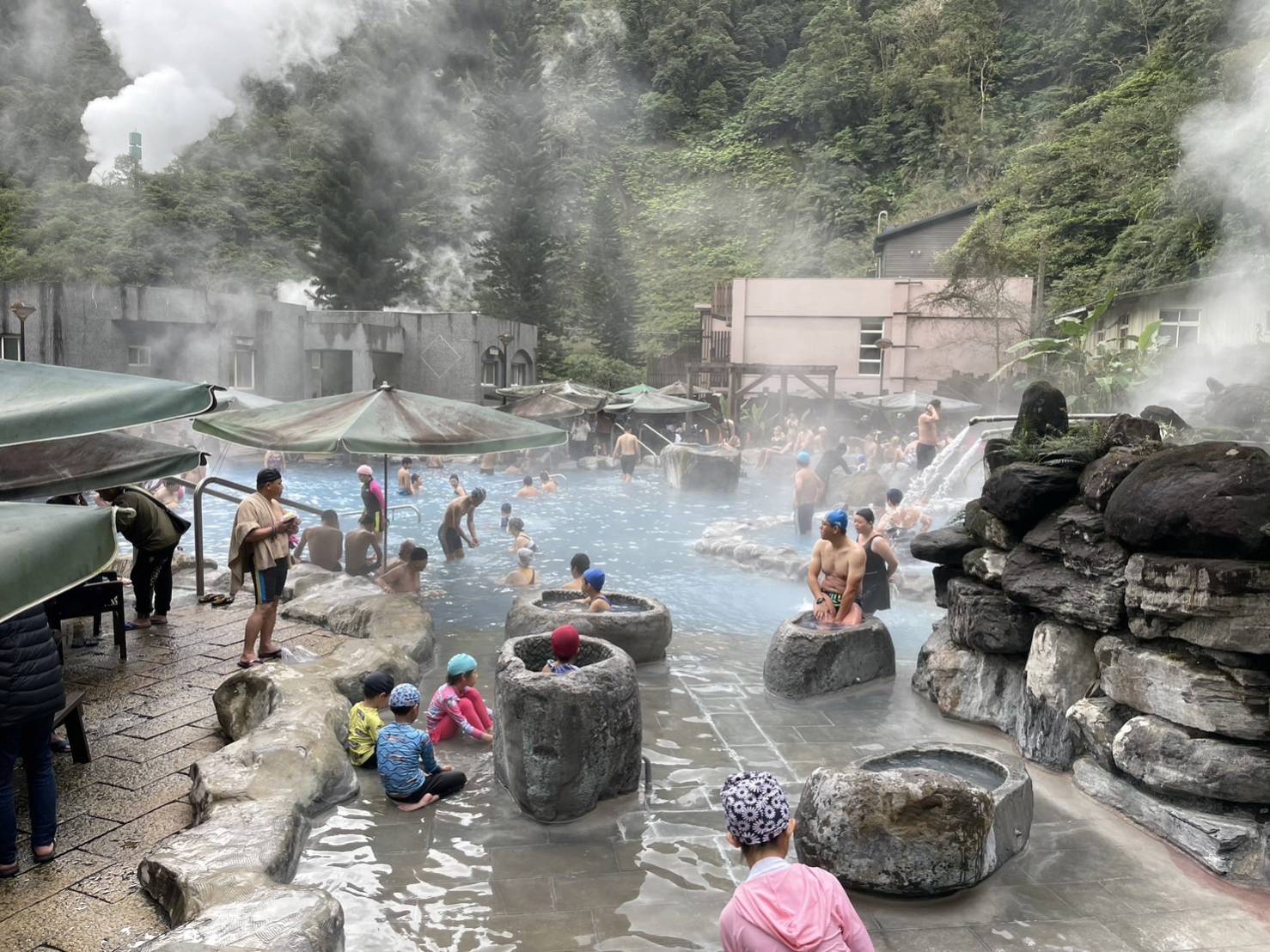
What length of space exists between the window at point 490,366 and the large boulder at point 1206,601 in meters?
26.3

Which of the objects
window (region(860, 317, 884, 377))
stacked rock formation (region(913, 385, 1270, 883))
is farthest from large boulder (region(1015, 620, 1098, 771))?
window (region(860, 317, 884, 377))

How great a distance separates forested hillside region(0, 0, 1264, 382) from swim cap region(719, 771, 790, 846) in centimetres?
2507

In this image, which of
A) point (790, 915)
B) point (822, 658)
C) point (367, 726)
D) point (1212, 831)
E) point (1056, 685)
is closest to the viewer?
point (790, 915)

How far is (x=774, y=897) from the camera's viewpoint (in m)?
2.79

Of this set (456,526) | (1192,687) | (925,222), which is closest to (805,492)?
(456,526)

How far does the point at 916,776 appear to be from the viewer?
4.70m

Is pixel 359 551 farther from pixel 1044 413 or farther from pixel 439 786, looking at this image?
pixel 1044 413

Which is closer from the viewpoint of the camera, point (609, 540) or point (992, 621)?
point (992, 621)

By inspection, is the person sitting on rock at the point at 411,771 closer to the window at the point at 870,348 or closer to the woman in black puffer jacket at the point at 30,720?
the woman in black puffer jacket at the point at 30,720

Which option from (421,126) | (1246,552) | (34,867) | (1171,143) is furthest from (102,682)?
(421,126)

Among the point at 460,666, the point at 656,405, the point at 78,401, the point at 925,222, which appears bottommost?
the point at 460,666

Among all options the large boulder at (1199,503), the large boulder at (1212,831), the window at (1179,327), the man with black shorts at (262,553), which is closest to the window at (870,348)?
the window at (1179,327)

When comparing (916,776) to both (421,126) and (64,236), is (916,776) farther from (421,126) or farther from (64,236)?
(421,126)

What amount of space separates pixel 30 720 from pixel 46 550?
181 centimetres
